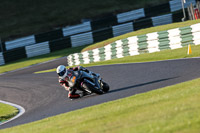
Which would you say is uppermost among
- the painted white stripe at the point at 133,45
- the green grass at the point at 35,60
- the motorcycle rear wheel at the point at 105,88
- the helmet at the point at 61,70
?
the helmet at the point at 61,70

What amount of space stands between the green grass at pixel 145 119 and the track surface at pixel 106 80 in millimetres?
2410

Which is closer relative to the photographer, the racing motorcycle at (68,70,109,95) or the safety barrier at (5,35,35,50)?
the racing motorcycle at (68,70,109,95)

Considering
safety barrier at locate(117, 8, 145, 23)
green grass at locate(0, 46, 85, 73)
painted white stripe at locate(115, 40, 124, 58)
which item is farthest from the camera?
safety barrier at locate(117, 8, 145, 23)

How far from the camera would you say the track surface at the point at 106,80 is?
10.7 meters

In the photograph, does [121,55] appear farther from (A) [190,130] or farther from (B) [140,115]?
(A) [190,130]

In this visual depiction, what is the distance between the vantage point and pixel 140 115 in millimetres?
6578

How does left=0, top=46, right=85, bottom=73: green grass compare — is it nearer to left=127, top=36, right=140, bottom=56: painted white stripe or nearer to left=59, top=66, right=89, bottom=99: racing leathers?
left=127, top=36, right=140, bottom=56: painted white stripe

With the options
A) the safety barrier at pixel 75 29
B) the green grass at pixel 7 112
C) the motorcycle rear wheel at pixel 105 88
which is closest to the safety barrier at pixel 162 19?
the safety barrier at pixel 75 29

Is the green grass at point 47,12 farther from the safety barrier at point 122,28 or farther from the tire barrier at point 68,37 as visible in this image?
the safety barrier at point 122,28

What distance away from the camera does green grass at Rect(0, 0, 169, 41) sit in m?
35.1

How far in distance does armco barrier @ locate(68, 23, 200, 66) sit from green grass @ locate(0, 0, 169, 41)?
13.1 metres

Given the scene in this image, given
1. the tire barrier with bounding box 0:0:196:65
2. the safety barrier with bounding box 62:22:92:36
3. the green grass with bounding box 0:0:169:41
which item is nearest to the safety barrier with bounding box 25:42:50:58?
the tire barrier with bounding box 0:0:196:65

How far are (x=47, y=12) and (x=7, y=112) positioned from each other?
26398mm

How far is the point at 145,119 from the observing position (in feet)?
20.3
